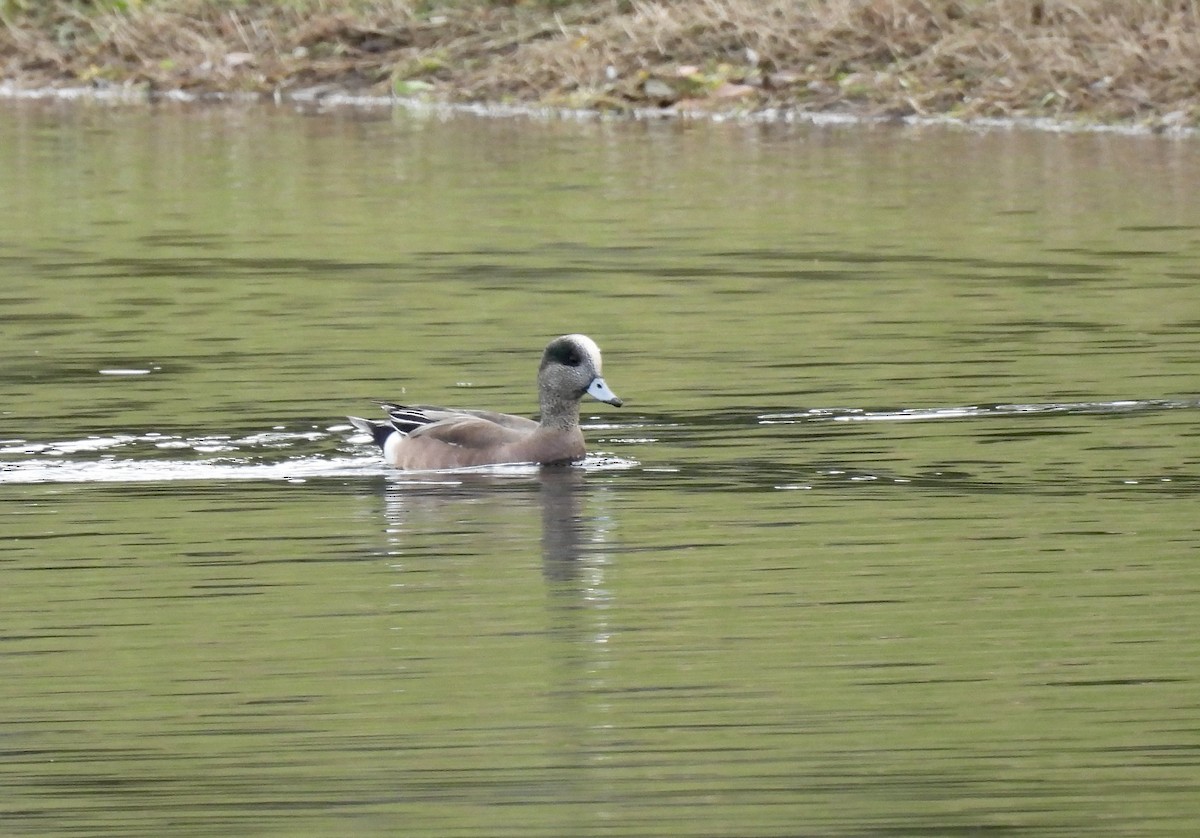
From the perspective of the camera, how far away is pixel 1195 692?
7102 mm

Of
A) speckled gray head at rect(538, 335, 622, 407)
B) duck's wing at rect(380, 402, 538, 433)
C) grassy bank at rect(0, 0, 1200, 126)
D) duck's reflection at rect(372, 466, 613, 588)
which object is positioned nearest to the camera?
duck's reflection at rect(372, 466, 613, 588)

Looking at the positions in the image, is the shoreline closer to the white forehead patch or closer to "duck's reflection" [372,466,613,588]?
the white forehead patch

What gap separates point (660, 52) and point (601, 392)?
57.0 feet

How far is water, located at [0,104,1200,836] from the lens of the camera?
21.2 ft

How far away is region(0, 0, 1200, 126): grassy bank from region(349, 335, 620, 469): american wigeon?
14.4m

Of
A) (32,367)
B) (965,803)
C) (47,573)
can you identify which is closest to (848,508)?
(47,573)

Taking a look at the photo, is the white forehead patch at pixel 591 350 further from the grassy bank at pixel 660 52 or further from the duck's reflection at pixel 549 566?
the grassy bank at pixel 660 52

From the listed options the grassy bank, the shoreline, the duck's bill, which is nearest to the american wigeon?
the duck's bill

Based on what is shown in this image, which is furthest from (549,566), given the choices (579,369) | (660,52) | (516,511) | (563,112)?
(660,52)

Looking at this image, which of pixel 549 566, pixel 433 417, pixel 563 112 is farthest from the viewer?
pixel 563 112

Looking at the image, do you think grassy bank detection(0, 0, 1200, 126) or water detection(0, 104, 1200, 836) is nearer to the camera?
water detection(0, 104, 1200, 836)

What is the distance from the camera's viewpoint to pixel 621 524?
31.8 ft

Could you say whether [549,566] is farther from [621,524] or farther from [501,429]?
[501,429]

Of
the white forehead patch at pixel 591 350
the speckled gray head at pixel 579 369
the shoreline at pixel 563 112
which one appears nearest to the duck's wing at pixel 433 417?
the speckled gray head at pixel 579 369
